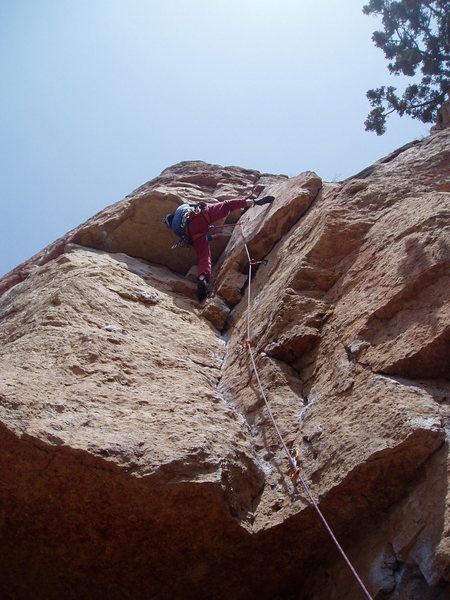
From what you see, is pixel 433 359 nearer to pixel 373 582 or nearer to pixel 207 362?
pixel 373 582

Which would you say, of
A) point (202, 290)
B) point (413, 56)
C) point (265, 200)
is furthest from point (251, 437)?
point (413, 56)

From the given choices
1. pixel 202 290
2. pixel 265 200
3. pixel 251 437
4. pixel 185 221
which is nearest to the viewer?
Result: pixel 251 437

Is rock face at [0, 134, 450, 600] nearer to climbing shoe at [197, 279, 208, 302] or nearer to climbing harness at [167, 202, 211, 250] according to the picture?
climbing shoe at [197, 279, 208, 302]

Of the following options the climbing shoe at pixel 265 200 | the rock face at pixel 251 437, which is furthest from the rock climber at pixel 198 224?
the rock face at pixel 251 437

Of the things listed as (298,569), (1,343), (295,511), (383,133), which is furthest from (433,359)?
(383,133)

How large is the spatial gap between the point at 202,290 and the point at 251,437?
10.3 feet

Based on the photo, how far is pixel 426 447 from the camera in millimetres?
3322

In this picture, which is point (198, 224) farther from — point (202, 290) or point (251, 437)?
point (251, 437)

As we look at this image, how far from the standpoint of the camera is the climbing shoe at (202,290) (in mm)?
7184

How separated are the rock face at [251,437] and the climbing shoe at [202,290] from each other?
157 cm

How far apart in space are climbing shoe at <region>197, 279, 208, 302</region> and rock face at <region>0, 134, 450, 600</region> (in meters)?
1.57

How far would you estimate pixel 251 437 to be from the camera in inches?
171

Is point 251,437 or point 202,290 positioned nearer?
point 251,437

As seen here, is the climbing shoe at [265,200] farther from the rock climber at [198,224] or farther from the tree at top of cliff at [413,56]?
the tree at top of cliff at [413,56]
